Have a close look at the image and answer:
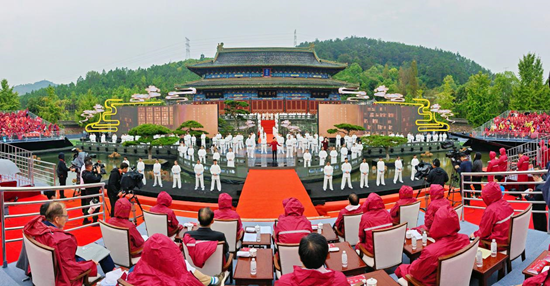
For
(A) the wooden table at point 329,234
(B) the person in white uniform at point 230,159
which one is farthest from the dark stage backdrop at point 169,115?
(A) the wooden table at point 329,234

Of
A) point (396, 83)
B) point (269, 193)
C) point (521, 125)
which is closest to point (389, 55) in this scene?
point (396, 83)

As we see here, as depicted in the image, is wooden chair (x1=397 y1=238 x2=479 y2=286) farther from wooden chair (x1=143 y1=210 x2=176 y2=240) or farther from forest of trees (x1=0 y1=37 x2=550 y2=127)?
wooden chair (x1=143 y1=210 x2=176 y2=240)

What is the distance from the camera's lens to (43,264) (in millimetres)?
3719

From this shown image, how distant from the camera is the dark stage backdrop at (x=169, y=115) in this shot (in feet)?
98.4

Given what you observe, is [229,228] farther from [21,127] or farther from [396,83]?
[396,83]

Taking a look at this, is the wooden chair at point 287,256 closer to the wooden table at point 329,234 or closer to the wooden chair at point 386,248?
the wooden chair at point 386,248

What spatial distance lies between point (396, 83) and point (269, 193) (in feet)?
218

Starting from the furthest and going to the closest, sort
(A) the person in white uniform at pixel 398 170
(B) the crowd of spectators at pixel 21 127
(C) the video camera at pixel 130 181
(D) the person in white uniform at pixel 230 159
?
1. (B) the crowd of spectators at pixel 21 127
2. (D) the person in white uniform at pixel 230 159
3. (A) the person in white uniform at pixel 398 170
4. (C) the video camera at pixel 130 181

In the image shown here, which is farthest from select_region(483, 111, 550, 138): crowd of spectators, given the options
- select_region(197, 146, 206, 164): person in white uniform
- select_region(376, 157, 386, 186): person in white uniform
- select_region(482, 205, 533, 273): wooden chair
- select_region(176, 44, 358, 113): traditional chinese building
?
select_region(482, 205, 533, 273): wooden chair

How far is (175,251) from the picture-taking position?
3117mm

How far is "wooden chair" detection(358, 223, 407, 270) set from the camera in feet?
14.4

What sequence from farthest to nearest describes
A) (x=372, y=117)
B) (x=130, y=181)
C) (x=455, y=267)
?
(x=372, y=117)
(x=130, y=181)
(x=455, y=267)

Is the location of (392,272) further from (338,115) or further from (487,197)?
(338,115)

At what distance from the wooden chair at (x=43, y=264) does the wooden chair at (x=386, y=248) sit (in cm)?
345
